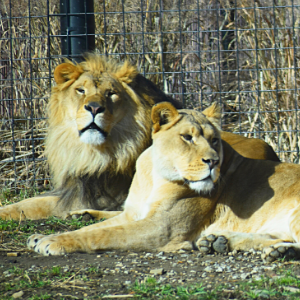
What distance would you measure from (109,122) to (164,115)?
649mm

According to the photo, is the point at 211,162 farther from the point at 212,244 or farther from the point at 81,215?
the point at 81,215

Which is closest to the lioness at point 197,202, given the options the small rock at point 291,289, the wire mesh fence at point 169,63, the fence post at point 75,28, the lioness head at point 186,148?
the lioness head at point 186,148

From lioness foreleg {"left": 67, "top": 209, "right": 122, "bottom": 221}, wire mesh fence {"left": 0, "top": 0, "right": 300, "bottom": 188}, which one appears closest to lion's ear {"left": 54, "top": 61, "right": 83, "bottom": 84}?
lioness foreleg {"left": 67, "top": 209, "right": 122, "bottom": 221}

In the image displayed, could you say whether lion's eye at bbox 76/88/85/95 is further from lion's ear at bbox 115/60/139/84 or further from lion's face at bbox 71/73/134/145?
lion's ear at bbox 115/60/139/84

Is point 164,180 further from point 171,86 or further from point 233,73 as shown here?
point 233,73

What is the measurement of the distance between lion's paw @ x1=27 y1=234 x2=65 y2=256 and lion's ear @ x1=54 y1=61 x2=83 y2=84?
153 cm

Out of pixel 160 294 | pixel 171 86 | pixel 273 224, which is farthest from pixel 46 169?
pixel 160 294

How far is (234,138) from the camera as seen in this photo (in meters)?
4.99

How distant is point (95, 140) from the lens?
4.09 meters

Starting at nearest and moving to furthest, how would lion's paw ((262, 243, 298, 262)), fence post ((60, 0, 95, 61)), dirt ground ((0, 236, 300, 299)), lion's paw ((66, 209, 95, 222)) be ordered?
dirt ground ((0, 236, 300, 299)) → lion's paw ((262, 243, 298, 262)) → lion's paw ((66, 209, 95, 222)) → fence post ((60, 0, 95, 61))

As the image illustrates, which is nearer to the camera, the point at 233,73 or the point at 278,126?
the point at 278,126

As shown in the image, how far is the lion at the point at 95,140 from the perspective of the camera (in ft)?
14.0

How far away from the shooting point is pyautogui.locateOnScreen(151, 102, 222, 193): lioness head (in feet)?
10.8

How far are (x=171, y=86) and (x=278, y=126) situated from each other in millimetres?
1717
